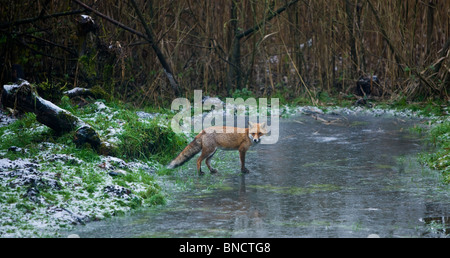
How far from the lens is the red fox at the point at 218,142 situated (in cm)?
727

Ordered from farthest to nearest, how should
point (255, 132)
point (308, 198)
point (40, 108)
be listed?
1. point (255, 132)
2. point (40, 108)
3. point (308, 198)

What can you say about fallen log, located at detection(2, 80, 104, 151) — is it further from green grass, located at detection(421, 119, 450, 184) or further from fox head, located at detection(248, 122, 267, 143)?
green grass, located at detection(421, 119, 450, 184)

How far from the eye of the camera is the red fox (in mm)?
7266

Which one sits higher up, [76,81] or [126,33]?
[126,33]

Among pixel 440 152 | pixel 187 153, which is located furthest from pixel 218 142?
pixel 440 152

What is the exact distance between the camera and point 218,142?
7.43 meters

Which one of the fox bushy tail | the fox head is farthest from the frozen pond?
the fox head

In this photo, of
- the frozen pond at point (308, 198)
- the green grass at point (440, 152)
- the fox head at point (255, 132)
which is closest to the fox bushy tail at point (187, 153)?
the frozen pond at point (308, 198)

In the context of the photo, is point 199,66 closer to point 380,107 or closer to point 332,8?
point 332,8

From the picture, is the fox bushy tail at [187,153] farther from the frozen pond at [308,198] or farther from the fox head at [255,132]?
the fox head at [255,132]

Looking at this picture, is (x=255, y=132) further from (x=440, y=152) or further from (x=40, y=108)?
(x=40, y=108)
